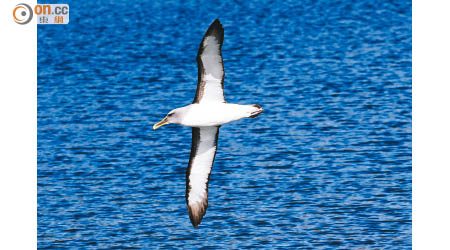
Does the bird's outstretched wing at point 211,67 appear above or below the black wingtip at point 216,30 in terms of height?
below

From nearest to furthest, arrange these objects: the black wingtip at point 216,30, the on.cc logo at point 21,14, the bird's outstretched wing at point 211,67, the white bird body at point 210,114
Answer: the black wingtip at point 216,30
the bird's outstretched wing at point 211,67
the white bird body at point 210,114
the on.cc logo at point 21,14

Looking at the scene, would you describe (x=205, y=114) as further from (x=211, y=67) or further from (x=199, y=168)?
(x=199, y=168)

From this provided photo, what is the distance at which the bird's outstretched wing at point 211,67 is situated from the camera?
2070 centimetres

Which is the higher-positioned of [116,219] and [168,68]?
[168,68]

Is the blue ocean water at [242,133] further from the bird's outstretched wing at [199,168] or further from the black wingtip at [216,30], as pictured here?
the black wingtip at [216,30]

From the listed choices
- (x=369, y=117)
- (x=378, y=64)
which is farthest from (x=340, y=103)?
(x=378, y=64)

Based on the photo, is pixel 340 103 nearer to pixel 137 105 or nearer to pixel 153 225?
pixel 137 105

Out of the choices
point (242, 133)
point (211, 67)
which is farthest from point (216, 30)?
point (242, 133)

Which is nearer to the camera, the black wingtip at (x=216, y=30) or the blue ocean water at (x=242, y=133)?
the black wingtip at (x=216, y=30)

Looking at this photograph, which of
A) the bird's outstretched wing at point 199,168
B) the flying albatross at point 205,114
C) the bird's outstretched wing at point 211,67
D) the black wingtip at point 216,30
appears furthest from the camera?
the bird's outstretched wing at point 199,168

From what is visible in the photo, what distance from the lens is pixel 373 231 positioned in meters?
26.2

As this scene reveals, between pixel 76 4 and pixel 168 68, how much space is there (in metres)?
20.0

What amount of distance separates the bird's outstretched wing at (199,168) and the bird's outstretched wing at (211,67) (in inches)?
A: 49.5

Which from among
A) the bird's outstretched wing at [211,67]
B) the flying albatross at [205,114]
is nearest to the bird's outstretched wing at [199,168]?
the flying albatross at [205,114]
